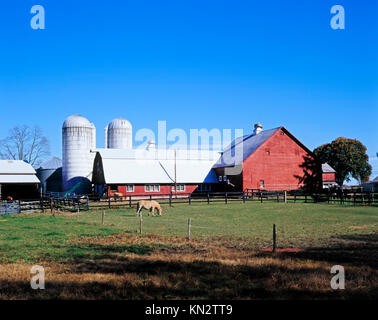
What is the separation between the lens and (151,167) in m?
51.4

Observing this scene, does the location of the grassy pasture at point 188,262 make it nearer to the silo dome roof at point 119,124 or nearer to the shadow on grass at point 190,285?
the shadow on grass at point 190,285

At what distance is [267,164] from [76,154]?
2735cm

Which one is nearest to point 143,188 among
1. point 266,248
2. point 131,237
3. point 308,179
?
Answer: point 308,179

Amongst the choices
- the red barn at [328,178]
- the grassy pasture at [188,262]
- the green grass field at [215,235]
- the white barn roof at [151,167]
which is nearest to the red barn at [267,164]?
the white barn roof at [151,167]

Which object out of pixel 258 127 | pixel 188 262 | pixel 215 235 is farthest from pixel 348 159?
pixel 188 262

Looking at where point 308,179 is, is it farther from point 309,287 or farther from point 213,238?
point 309,287

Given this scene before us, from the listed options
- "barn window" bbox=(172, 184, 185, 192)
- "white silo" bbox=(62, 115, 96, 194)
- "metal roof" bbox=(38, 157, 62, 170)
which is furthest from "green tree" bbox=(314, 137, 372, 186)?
"metal roof" bbox=(38, 157, 62, 170)

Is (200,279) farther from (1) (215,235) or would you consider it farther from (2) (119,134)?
(2) (119,134)

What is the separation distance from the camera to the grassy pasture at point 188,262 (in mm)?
7465

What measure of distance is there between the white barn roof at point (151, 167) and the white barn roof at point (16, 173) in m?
8.65

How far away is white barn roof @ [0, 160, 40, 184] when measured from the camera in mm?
48047

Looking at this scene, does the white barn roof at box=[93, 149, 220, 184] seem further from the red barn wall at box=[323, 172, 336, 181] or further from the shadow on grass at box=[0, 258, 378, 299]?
the shadow on grass at box=[0, 258, 378, 299]

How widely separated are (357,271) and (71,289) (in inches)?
260

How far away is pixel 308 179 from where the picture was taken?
52875 mm
